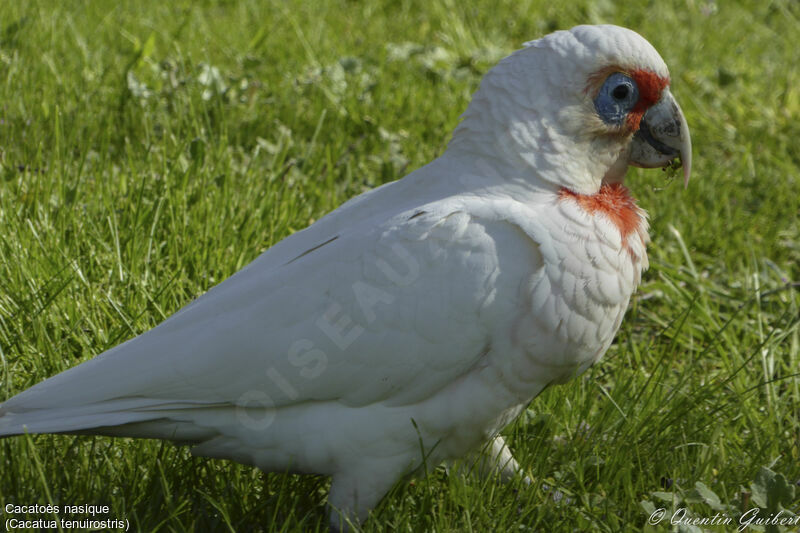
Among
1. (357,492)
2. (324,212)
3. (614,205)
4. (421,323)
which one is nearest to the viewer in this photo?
(421,323)

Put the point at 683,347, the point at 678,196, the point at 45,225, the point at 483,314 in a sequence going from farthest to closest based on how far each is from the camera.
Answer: the point at 678,196, the point at 683,347, the point at 45,225, the point at 483,314

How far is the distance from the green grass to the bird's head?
1.53 feet

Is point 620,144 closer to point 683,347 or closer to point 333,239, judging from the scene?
point 333,239

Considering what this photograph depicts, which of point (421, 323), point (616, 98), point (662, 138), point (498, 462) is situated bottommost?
point (498, 462)

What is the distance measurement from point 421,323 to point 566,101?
0.65 meters

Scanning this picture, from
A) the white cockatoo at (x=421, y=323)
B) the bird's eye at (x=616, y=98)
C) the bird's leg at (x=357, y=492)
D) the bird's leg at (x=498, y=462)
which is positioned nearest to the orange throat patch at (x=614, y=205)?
the white cockatoo at (x=421, y=323)

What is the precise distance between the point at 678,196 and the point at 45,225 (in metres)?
2.53

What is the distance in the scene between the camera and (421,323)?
6.70ft

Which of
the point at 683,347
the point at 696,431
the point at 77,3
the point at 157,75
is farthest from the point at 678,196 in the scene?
the point at 77,3

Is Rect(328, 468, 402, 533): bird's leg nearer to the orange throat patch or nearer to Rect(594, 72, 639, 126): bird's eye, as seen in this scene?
the orange throat patch

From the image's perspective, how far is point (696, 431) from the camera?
241cm

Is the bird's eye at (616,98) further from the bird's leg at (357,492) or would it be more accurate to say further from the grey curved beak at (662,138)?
the bird's leg at (357,492)

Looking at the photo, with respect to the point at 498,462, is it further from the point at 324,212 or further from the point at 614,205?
the point at 324,212

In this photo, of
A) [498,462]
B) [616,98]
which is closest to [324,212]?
[498,462]
